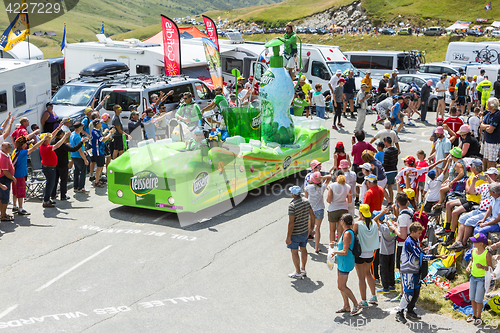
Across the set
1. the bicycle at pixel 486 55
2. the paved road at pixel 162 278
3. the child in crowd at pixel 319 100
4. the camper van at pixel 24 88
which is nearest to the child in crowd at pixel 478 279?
the paved road at pixel 162 278

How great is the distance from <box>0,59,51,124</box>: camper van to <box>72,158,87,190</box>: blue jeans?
3754 millimetres

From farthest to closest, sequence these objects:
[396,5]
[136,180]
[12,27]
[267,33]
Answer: [267,33], [396,5], [12,27], [136,180]

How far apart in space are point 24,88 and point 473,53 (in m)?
25.4

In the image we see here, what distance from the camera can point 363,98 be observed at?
1590 centimetres

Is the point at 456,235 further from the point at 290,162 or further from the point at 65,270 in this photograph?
the point at 65,270

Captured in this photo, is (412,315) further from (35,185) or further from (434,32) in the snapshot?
(434,32)

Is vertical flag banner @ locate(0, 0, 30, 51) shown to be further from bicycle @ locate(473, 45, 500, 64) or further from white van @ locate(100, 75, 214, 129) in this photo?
bicycle @ locate(473, 45, 500, 64)

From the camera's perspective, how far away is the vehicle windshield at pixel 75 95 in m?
16.3

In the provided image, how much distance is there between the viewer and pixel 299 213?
7.41m

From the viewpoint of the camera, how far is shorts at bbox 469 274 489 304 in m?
6.22

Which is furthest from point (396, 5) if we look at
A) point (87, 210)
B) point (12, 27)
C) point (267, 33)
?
point (87, 210)

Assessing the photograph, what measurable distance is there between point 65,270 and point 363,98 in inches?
436

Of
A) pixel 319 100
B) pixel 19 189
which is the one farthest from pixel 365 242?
pixel 319 100

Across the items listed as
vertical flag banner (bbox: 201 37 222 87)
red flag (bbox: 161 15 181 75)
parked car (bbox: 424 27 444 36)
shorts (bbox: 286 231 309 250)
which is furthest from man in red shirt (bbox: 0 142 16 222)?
parked car (bbox: 424 27 444 36)
